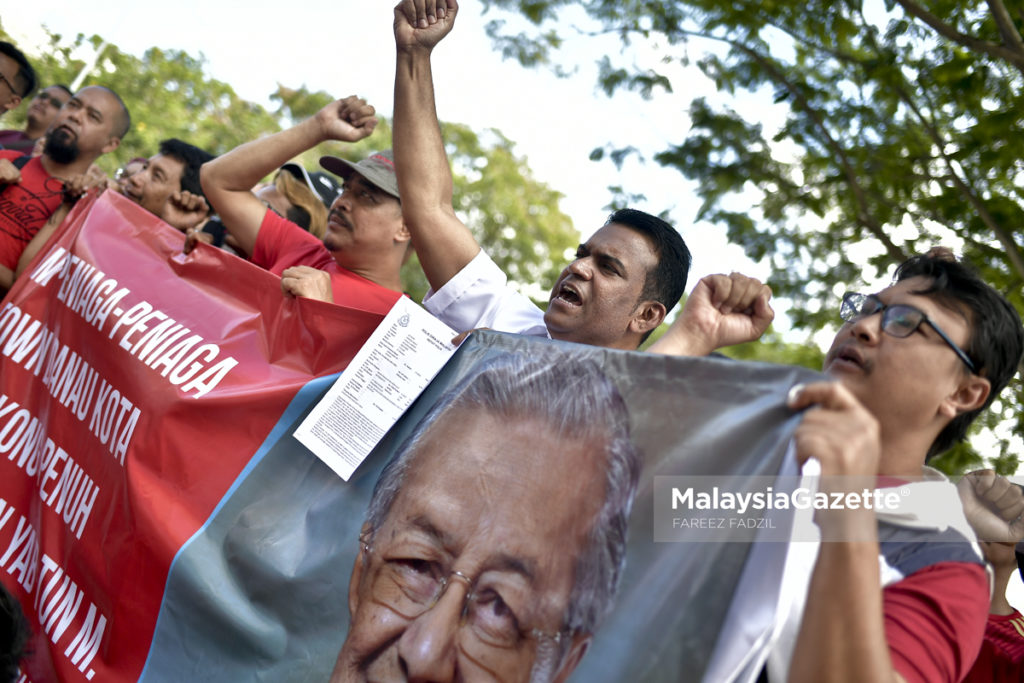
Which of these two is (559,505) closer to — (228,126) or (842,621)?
(842,621)

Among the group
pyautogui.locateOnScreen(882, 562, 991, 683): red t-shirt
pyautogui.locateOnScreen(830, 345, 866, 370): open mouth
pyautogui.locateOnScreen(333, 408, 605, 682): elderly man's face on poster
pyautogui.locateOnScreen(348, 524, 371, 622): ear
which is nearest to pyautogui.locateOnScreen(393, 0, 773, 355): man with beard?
pyautogui.locateOnScreen(333, 408, 605, 682): elderly man's face on poster

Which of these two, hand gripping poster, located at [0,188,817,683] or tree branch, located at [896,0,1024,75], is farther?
tree branch, located at [896,0,1024,75]

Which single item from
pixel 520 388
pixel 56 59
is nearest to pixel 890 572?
pixel 520 388

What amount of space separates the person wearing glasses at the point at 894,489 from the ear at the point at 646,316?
1.02 metres

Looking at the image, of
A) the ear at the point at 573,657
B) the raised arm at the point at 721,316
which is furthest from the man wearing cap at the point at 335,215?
the ear at the point at 573,657

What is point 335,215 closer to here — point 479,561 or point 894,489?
point 479,561

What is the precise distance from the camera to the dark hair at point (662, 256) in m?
3.37

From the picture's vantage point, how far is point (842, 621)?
5.43 feet

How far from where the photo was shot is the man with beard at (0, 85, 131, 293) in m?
4.47

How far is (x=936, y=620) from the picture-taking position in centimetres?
186

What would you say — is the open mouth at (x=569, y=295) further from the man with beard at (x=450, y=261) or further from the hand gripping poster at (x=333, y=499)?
the hand gripping poster at (x=333, y=499)

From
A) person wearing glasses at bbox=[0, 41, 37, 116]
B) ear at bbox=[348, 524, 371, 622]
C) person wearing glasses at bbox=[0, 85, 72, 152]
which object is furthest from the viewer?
person wearing glasses at bbox=[0, 85, 72, 152]

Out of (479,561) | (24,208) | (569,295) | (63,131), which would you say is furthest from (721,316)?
(63,131)

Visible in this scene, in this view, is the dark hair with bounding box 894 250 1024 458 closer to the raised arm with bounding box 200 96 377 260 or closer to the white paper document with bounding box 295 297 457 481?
the white paper document with bounding box 295 297 457 481
